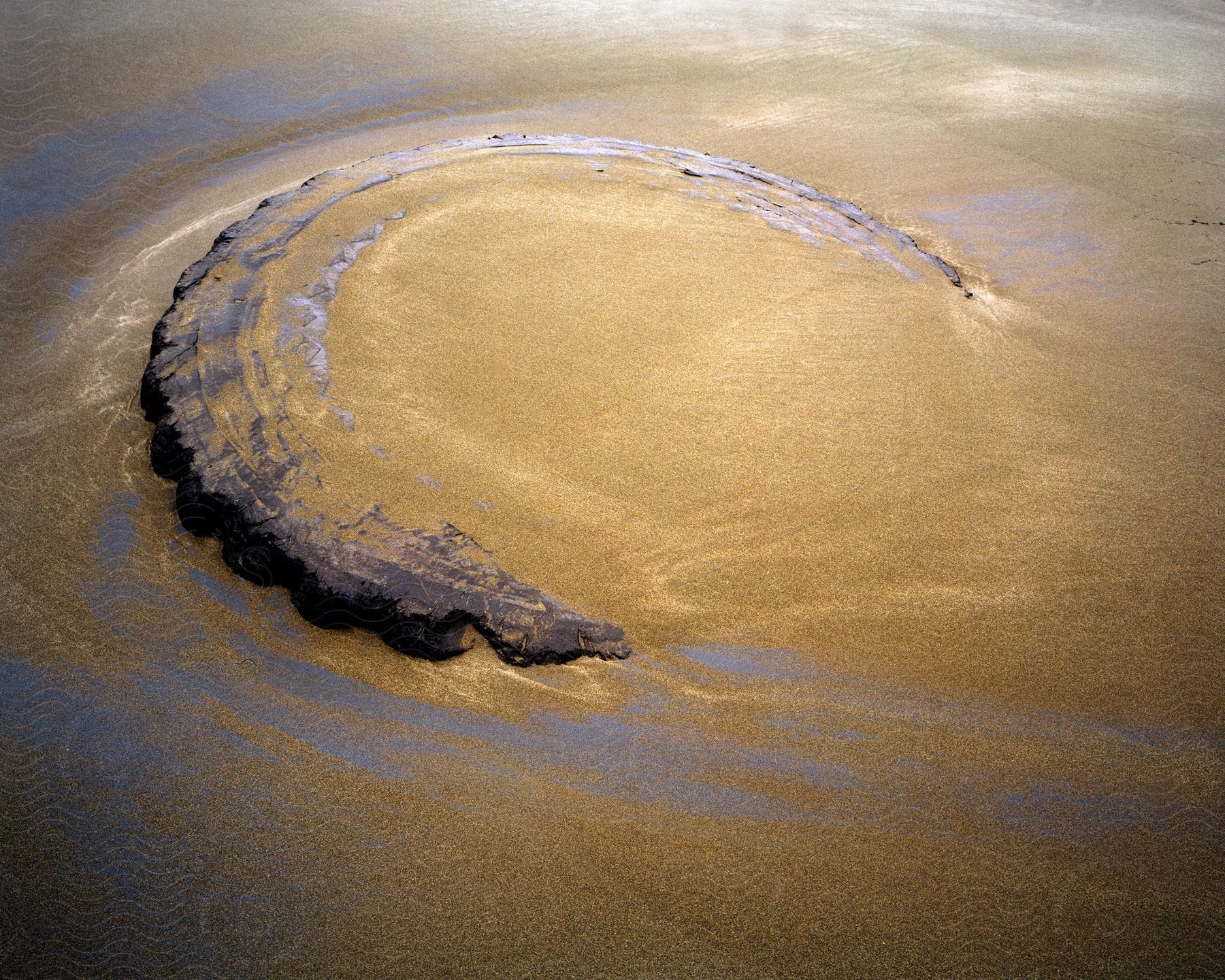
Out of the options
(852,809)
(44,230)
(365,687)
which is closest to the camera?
(852,809)

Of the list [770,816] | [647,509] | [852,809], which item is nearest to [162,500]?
[647,509]

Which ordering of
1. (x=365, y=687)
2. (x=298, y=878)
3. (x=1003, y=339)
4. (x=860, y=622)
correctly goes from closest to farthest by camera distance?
(x=298, y=878)
(x=365, y=687)
(x=860, y=622)
(x=1003, y=339)

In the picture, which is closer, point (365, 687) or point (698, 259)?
point (365, 687)

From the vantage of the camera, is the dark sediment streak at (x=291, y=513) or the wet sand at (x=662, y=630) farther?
the dark sediment streak at (x=291, y=513)

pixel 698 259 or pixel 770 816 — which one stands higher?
pixel 698 259

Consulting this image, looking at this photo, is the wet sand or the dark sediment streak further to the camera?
the dark sediment streak

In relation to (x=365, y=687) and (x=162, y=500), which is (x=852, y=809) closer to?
(x=365, y=687)

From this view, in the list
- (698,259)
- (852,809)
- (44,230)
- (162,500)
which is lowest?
(852,809)

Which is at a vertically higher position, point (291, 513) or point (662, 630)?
point (291, 513)
